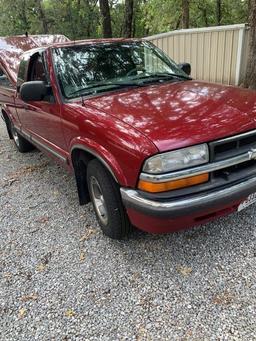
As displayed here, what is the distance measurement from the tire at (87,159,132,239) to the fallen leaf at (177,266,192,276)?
57cm

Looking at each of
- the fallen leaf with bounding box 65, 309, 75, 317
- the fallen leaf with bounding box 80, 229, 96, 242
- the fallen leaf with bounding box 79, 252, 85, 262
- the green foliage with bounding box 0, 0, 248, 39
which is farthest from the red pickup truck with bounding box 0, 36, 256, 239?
the green foliage with bounding box 0, 0, 248, 39

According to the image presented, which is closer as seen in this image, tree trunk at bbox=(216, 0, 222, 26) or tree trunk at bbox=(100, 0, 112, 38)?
tree trunk at bbox=(100, 0, 112, 38)

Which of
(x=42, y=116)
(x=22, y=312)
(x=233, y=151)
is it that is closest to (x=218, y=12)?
(x=42, y=116)

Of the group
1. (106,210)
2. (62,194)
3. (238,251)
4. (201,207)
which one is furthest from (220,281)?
(62,194)

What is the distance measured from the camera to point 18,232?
3430 millimetres

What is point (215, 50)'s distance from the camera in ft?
27.8

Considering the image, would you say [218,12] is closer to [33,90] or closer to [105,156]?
[33,90]

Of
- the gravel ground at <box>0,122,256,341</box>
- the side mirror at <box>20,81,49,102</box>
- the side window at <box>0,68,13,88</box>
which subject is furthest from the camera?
the side window at <box>0,68,13,88</box>

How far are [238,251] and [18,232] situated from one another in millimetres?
2209

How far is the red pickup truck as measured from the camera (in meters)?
2.30

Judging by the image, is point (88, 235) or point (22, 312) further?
point (88, 235)

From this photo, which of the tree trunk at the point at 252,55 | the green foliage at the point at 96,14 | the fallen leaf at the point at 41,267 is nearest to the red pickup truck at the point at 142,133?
the fallen leaf at the point at 41,267

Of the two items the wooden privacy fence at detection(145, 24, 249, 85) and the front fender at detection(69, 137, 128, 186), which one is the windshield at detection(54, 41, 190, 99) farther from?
the wooden privacy fence at detection(145, 24, 249, 85)

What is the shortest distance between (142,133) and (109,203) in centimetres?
74
